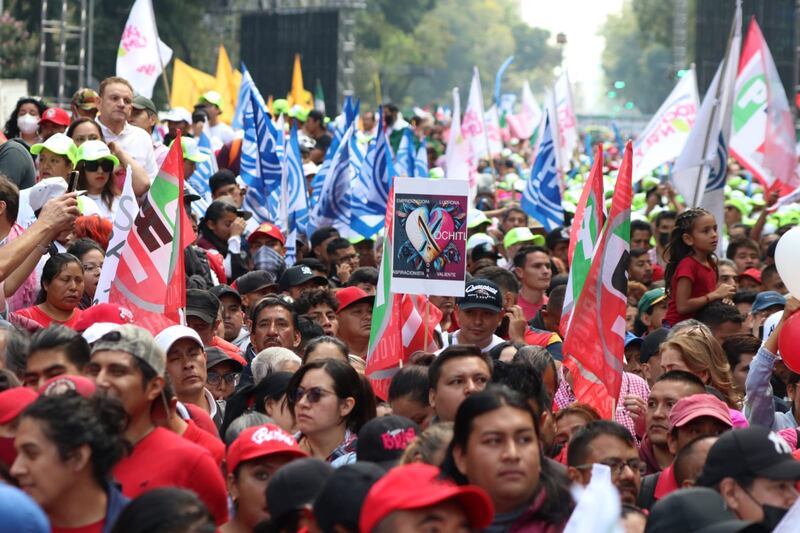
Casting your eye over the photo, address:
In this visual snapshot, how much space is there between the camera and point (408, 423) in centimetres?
600

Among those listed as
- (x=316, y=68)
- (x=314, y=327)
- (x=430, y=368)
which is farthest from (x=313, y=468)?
(x=316, y=68)

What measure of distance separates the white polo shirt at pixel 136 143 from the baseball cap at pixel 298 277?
3.67 feet

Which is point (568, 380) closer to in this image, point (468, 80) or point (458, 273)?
point (458, 273)

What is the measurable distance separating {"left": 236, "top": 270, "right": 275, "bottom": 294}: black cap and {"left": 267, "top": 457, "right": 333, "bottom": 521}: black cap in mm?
5242

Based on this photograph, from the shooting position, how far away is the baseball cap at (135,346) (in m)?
5.77

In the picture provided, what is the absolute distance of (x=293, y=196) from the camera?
1366 cm

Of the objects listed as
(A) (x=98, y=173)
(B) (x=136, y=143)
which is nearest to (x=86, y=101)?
(B) (x=136, y=143)

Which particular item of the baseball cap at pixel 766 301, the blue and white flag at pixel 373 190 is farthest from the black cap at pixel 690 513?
the blue and white flag at pixel 373 190

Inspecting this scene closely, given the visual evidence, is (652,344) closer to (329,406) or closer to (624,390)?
(624,390)

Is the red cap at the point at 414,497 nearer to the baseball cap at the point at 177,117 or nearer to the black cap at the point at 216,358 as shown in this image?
the black cap at the point at 216,358

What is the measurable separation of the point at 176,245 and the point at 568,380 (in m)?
2.01

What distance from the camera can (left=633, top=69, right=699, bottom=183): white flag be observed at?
19.0 m

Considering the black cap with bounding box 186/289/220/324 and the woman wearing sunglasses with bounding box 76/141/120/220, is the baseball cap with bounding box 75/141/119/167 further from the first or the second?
the black cap with bounding box 186/289/220/324

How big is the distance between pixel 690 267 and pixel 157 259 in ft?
11.7
